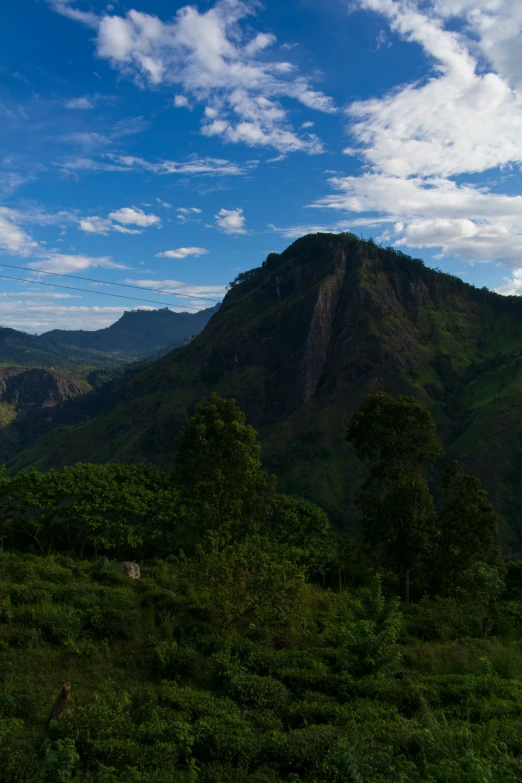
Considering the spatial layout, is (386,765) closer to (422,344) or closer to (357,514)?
(357,514)

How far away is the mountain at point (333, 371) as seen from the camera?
107 m

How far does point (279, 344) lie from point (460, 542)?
131370 mm

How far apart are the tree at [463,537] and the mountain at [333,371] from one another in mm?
71138

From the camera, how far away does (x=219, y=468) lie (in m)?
23.0

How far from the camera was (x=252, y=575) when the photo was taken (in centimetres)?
1434

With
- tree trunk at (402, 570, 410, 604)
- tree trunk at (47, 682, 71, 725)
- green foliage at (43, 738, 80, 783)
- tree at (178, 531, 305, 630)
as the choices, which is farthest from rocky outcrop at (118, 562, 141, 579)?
tree trunk at (402, 570, 410, 604)

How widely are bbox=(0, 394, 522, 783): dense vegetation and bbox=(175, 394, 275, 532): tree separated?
0.09 m

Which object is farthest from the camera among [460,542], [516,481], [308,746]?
[516,481]

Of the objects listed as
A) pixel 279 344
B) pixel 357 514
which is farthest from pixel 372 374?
pixel 357 514

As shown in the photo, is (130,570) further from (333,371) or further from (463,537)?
(333,371)

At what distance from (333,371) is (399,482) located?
384 ft

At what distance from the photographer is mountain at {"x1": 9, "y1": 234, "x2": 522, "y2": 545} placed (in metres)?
107

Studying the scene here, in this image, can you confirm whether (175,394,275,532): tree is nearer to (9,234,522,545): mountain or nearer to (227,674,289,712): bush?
(227,674,289,712): bush

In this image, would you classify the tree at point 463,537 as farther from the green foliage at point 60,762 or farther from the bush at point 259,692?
the green foliage at point 60,762
